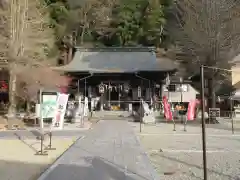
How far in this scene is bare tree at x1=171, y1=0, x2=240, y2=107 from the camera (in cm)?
2167

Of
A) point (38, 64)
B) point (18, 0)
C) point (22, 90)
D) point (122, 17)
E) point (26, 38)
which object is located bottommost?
point (22, 90)

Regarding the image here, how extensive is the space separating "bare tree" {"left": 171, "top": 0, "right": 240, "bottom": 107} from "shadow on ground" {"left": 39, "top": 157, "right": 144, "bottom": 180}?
15.9 meters

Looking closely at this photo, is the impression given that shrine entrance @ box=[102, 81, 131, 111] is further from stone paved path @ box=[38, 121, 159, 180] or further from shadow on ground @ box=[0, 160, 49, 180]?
shadow on ground @ box=[0, 160, 49, 180]

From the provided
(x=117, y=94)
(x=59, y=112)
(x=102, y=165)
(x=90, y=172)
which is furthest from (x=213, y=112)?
(x=90, y=172)

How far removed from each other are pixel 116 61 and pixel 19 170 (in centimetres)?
2911

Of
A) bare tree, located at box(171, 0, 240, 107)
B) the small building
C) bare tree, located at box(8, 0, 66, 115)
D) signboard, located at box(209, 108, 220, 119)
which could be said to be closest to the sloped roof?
the small building

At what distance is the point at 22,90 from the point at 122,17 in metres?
21.6

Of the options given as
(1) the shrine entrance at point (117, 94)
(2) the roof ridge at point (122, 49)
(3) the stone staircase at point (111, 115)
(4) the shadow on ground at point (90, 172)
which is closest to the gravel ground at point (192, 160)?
(4) the shadow on ground at point (90, 172)

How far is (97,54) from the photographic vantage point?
3750 cm

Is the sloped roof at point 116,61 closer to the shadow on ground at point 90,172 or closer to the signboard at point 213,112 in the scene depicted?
the signboard at point 213,112

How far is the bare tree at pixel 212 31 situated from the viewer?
2167 centimetres

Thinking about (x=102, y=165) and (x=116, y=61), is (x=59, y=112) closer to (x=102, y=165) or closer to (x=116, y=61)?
(x=102, y=165)

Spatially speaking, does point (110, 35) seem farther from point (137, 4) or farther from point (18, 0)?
point (18, 0)

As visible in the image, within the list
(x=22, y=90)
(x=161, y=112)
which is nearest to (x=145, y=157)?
(x=22, y=90)
